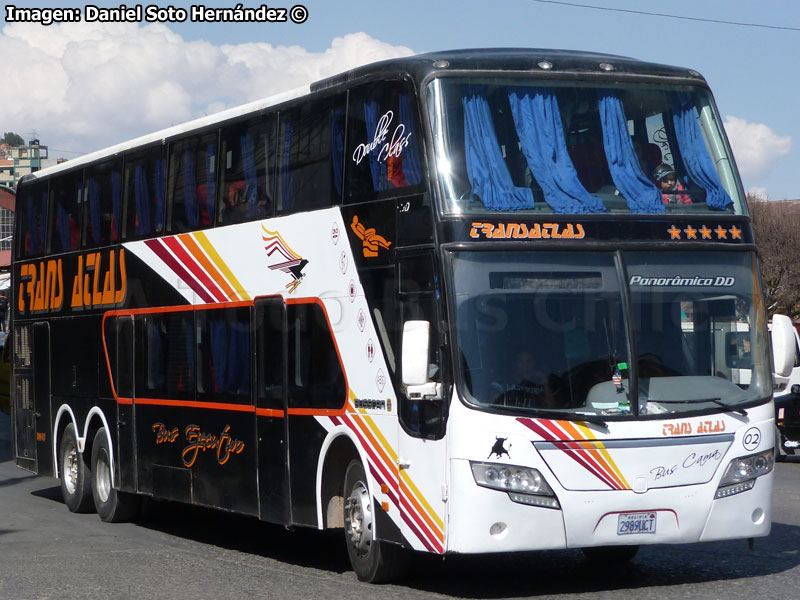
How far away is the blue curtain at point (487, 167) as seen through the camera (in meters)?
9.27

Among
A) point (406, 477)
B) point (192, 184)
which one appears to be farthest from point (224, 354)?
point (406, 477)

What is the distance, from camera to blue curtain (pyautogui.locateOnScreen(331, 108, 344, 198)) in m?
10.7

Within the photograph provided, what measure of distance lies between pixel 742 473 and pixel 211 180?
6079 mm

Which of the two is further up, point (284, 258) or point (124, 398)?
→ point (284, 258)

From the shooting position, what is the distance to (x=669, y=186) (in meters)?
9.82

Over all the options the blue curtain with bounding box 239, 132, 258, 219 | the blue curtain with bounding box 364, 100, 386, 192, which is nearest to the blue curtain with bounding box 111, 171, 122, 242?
the blue curtain with bounding box 239, 132, 258, 219

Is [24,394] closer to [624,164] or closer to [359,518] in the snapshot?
[359,518]

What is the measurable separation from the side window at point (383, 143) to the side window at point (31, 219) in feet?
26.9

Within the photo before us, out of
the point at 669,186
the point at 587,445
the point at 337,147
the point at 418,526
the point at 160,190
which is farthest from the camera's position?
the point at 160,190

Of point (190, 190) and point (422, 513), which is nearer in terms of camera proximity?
point (422, 513)

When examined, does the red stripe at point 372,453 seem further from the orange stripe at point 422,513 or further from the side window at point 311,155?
the side window at point 311,155

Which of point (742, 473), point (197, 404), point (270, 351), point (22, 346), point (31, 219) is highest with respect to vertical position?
point (31, 219)

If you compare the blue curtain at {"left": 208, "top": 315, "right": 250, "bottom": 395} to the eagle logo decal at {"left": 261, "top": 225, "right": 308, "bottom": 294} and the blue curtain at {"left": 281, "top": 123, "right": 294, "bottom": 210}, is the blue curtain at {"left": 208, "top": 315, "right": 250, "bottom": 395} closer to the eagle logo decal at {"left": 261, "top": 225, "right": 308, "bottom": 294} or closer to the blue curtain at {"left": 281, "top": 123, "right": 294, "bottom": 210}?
the eagle logo decal at {"left": 261, "top": 225, "right": 308, "bottom": 294}

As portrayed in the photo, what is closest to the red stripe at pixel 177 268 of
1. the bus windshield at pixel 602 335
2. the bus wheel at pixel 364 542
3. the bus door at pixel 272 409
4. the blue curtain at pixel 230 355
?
the blue curtain at pixel 230 355
